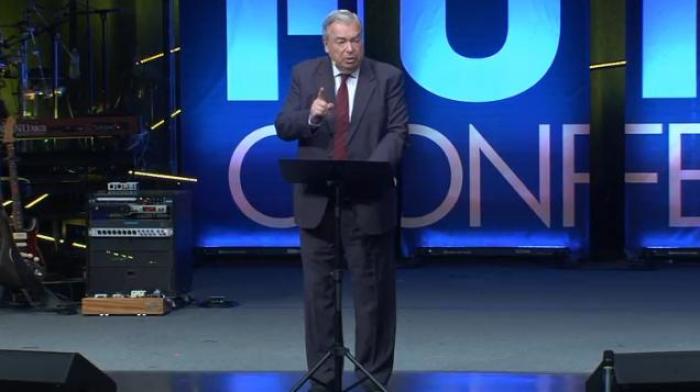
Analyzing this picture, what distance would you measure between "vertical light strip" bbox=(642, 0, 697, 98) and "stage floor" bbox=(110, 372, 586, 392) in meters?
4.74

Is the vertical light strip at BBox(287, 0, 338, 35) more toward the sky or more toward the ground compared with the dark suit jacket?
more toward the sky

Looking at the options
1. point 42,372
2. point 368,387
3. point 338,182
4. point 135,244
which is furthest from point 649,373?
point 135,244

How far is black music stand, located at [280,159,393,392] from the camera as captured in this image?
4.69 metres

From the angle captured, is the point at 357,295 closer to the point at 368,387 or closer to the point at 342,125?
the point at 368,387

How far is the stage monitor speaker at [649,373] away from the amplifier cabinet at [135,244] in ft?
13.4

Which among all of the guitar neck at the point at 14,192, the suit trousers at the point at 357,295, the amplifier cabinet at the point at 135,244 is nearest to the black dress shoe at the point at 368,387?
the suit trousers at the point at 357,295

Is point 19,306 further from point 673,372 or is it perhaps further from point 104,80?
point 673,372

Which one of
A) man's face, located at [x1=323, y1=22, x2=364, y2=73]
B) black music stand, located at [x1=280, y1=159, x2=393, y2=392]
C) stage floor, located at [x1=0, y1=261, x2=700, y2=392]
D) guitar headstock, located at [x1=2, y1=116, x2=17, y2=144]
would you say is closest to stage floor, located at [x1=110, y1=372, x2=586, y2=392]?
stage floor, located at [x1=0, y1=261, x2=700, y2=392]

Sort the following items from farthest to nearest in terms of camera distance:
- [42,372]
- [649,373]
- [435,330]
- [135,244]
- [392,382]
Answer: [135,244], [435,330], [392,382], [42,372], [649,373]

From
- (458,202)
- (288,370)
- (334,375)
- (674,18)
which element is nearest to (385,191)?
(334,375)

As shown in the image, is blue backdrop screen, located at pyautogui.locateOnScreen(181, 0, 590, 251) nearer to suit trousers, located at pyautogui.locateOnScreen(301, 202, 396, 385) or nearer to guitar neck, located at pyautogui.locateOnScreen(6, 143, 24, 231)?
guitar neck, located at pyautogui.locateOnScreen(6, 143, 24, 231)

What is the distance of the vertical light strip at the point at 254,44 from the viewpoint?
9.79m

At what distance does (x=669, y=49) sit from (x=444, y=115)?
2.14 m

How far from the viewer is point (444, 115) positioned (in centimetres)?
980
